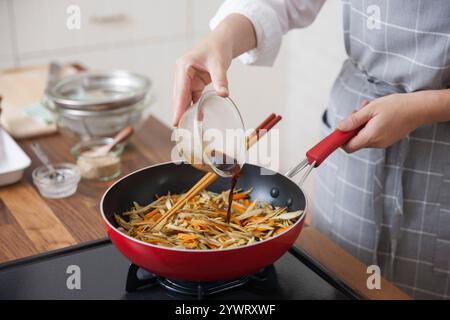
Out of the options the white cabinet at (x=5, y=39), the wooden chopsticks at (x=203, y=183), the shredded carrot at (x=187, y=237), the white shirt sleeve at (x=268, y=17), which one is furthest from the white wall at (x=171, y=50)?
the shredded carrot at (x=187, y=237)

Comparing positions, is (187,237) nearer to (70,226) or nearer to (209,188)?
(209,188)

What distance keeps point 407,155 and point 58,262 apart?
0.80 metres

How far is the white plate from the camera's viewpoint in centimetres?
141

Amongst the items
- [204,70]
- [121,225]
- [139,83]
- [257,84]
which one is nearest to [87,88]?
[139,83]

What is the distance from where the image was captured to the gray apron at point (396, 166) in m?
1.23

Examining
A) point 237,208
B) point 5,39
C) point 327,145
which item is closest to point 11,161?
point 237,208

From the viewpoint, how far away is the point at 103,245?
3.83 feet

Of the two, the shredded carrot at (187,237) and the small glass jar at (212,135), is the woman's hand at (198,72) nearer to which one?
the small glass jar at (212,135)

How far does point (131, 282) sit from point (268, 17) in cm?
70

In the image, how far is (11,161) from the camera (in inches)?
57.6

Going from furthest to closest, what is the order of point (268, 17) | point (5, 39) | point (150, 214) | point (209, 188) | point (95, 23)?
1. point (95, 23)
2. point (5, 39)
3. point (268, 17)
4. point (209, 188)
5. point (150, 214)

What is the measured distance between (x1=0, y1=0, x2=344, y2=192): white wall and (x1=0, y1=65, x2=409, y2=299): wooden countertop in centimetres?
150

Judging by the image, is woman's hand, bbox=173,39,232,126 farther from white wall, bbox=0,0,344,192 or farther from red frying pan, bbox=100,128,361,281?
white wall, bbox=0,0,344,192
